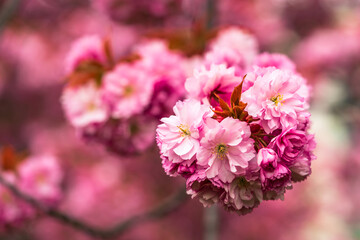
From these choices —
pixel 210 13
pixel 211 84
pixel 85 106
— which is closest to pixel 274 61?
pixel 211 84

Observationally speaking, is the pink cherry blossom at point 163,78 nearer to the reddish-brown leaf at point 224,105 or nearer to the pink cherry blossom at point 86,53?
the pink cherry blossom at point 86,53

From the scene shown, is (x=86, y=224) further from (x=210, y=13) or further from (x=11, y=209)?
(x=210, y=13)

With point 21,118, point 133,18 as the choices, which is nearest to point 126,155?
point 133,18

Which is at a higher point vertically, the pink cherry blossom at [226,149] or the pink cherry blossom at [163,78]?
the pink cherry blossom at [163,78]

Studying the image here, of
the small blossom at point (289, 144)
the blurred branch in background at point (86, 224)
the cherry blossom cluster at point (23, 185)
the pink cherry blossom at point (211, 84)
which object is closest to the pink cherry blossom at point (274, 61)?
the pink cherry blossom at point (211, 84)

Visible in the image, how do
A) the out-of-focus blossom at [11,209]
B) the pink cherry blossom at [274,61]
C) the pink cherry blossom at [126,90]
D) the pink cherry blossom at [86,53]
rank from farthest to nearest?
1. the out-of-focus blossom at [11,209]
2. the pink cherry blossom at [86,53]
3. the pink cherry blossom at [126,90]
4. the pink cherry blossom at [274,61]

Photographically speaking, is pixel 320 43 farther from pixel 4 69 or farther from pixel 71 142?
pixel 4 69

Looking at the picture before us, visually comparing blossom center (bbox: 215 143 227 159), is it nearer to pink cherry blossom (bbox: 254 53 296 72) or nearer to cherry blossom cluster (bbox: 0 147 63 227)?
pink cherry blossom (bbox: 254 53 296 72)
